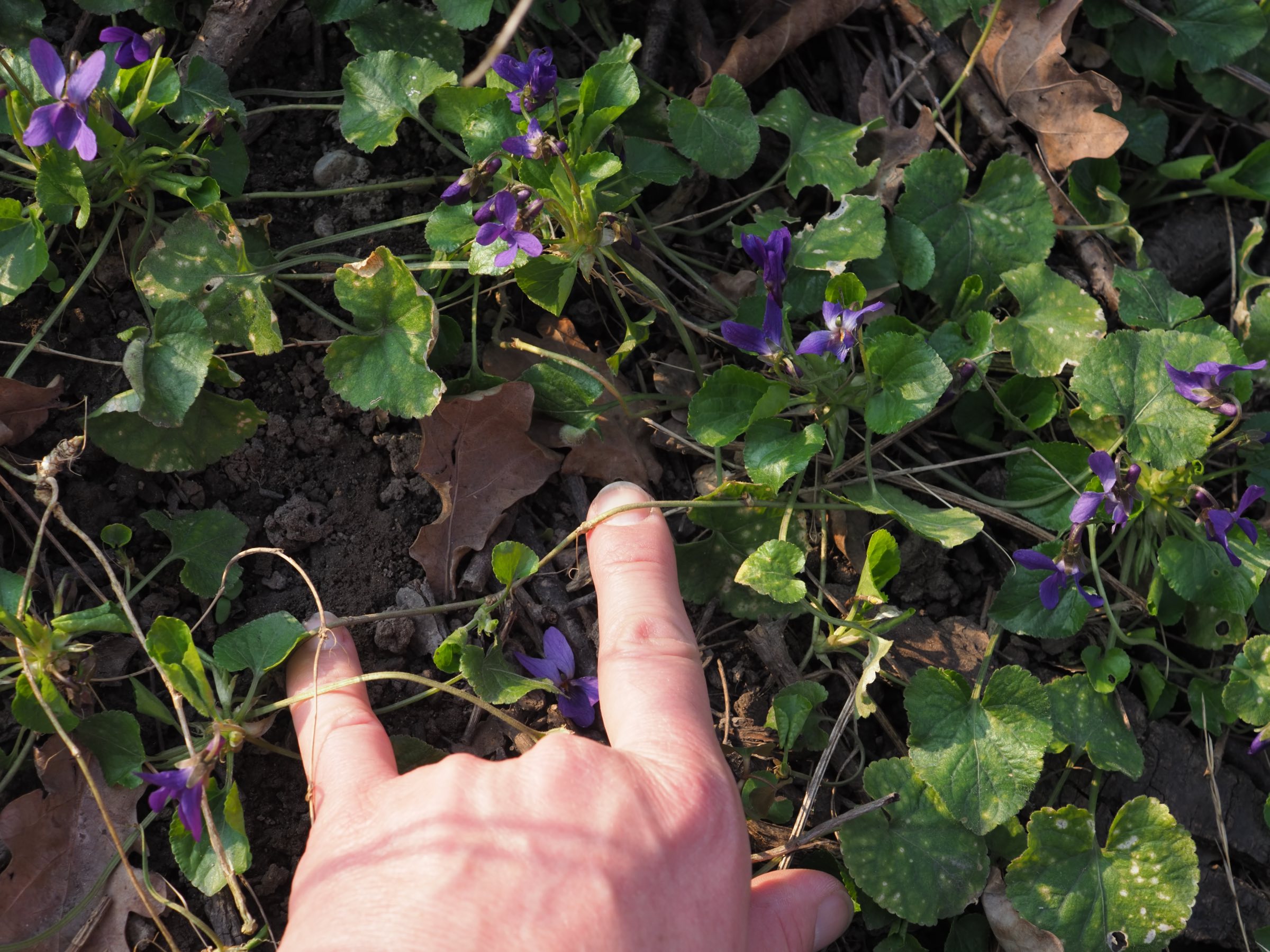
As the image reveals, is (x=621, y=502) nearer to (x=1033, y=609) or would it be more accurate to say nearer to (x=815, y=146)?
(x=1033, y=609)

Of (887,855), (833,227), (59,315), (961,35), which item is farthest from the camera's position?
(961,35)

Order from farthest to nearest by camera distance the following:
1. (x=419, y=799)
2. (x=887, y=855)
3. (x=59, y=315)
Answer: (x=59, y=315) < (x=887, y=855) < (x=419, y=799)

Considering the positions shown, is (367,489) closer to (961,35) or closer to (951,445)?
(951,445)

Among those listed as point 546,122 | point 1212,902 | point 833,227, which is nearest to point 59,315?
point 546,122

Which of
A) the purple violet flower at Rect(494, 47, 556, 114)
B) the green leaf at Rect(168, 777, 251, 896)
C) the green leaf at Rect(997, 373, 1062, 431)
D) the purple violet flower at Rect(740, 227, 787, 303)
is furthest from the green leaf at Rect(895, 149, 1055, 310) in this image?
the green leaf at Rect(168, 777, 251, 896)

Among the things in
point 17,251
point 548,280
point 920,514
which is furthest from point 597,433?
point 17,251

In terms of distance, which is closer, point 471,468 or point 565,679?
point 565,679
